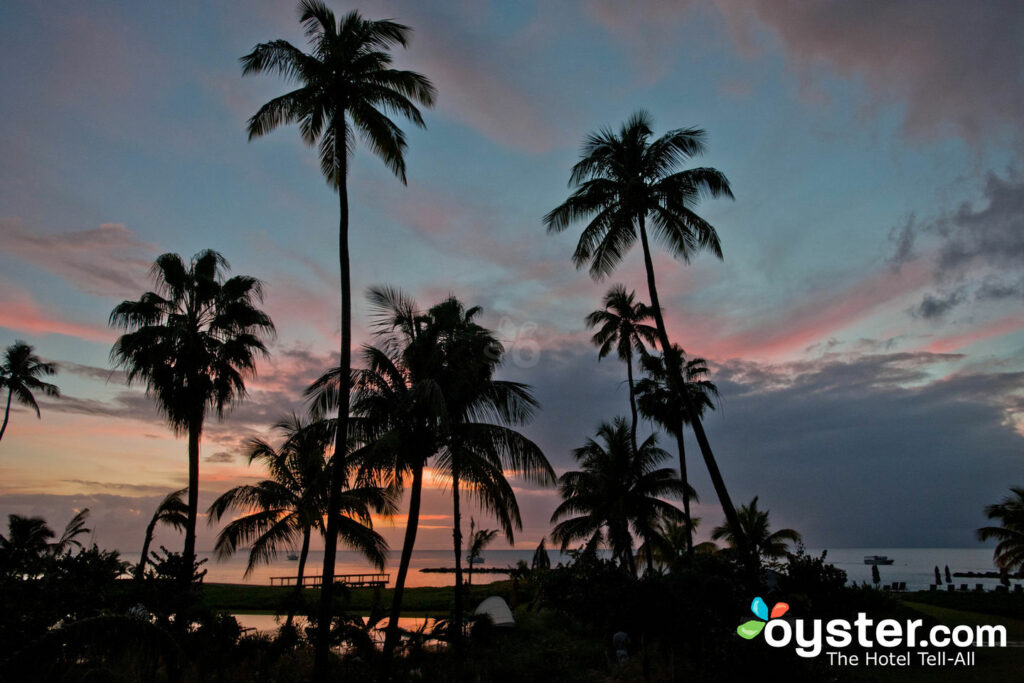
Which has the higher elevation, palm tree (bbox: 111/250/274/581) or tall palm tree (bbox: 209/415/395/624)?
palm tree (bbox: 111/250/274/581)

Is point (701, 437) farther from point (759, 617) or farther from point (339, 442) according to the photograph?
point (339, 442)

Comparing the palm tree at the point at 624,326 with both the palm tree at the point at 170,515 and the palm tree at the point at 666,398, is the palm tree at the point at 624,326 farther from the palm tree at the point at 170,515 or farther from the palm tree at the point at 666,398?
the palm tree at the point at 170,515

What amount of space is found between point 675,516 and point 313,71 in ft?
78.5

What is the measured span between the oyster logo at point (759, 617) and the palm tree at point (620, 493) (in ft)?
45.9

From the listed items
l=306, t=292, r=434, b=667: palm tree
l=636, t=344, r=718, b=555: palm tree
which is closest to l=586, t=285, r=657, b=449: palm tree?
l=636, t=344, r=718, b=555: palm tree

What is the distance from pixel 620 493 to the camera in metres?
28.2

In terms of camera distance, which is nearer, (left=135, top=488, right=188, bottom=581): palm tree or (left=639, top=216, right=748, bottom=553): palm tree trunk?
(left=639, top=216, right=748, bottom=553): palm tree trunk

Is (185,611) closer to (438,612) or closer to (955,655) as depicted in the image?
(955,655)

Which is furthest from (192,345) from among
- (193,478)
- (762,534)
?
(762,534)

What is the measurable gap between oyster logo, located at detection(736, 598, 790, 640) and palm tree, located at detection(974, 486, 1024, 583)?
33359 millimetres

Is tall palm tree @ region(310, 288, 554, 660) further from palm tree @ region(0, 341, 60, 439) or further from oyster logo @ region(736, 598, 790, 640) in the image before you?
palm tree @ region(0, 341, 60, 439)

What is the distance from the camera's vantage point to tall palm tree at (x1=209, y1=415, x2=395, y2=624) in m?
21.8

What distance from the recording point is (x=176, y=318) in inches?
805

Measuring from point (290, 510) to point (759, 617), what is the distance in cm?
1758
